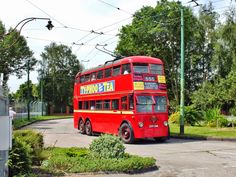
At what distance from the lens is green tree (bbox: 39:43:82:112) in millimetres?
81688

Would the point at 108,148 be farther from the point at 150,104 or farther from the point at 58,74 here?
the point at 58,74

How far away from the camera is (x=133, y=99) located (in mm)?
18453

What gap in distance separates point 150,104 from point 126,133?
189cm

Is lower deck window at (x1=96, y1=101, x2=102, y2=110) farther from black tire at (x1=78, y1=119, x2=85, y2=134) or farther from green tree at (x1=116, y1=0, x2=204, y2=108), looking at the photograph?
green tree at (x1=116, y1=0, x2=204, y2=108)

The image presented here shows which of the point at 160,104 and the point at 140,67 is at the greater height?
the point at 140,67

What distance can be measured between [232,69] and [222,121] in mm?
11700

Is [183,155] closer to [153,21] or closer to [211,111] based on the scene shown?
[211,111]

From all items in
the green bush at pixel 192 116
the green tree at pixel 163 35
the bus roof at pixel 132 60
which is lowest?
the green bush at pixel 192 116

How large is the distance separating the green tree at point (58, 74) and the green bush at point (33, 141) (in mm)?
70139

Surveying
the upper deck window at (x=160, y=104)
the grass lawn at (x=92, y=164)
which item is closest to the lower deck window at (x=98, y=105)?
the upper deck window at (x=160, y=104)

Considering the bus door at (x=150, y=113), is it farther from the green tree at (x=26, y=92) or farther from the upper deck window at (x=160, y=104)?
the green tree at (x=26, y=92)

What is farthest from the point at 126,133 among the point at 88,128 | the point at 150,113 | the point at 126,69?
the point at 88,128

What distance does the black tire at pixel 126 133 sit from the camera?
60.8 feet

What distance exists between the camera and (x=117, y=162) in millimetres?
9789
